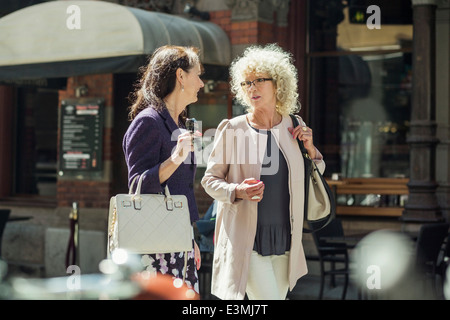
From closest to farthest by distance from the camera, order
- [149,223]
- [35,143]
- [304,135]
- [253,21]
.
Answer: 1. [149,223]
2. [304,135]
3. [253,21]
4. [35,143]

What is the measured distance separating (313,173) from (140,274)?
1312 millimetres

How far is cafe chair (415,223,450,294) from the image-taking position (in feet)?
25.2

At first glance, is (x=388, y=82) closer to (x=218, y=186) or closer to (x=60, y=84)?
(x=60, y=84)

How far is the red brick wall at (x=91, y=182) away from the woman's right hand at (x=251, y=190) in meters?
6.62

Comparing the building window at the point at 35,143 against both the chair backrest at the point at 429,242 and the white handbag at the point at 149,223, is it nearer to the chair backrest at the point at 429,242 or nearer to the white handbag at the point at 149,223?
the chair backrest at the point at 429,242

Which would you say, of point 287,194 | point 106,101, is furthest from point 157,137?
point 106,101

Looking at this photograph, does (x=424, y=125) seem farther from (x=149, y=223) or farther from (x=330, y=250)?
(x=149, y=223)

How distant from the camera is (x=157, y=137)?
4016 millimetres

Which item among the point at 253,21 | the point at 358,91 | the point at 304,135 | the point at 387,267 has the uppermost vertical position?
the point at 253,21

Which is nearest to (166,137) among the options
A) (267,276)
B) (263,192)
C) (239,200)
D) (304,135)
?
(239,200)

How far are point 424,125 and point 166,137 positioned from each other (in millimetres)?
5403

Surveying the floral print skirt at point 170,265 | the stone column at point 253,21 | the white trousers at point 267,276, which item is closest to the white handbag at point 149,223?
the floral print skirt at point 170,265

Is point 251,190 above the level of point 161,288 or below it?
above

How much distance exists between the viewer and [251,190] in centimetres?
428
